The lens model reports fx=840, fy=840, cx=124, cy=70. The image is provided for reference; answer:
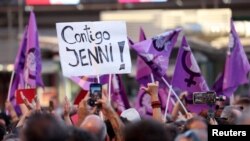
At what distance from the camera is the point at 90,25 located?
33.6 ft

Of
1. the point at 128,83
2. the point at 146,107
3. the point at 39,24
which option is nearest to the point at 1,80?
the point at 39,24

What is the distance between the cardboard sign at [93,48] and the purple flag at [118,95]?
1.64 metres

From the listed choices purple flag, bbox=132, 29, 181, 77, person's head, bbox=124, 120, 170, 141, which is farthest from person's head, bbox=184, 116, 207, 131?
purple flag, bbox=132, 29, 181, 77

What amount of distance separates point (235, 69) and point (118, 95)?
1747 mm

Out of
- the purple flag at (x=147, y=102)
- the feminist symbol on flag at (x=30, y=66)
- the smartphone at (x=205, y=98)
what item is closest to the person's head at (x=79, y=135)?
the smartphone at (x=205, y=98)

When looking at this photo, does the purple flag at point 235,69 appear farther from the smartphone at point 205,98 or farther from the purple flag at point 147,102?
the smartphone at point 205,98

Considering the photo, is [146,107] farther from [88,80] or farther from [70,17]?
[70,17]

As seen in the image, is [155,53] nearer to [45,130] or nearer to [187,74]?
[187,74]

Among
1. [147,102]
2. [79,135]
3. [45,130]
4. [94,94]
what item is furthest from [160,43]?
[45,130]

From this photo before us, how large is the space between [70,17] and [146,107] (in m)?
21.8

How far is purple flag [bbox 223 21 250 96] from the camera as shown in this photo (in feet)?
39.4

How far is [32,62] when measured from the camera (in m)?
12.0

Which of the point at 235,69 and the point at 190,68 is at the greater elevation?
the point at 190,68

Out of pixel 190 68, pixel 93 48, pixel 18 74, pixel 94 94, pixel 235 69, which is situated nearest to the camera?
pixel 94 94
